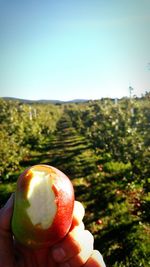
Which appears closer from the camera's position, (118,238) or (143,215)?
(118,238)

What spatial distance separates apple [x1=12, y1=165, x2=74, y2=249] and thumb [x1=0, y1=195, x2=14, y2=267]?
0.07 metres

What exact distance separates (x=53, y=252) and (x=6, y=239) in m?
0.22

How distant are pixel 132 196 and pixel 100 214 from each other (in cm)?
116

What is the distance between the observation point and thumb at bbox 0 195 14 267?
1513 millimetres

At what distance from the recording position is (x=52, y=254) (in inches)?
58.6

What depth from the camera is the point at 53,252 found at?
1.48 metres

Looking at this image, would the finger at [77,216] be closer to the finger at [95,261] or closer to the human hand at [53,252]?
the human hand at [53,252]

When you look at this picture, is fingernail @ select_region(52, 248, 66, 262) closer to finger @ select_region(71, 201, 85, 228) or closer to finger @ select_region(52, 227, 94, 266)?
finger @ select_region(52, 227, 94, 266)

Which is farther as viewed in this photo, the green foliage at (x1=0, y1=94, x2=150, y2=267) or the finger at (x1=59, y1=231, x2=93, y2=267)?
the green foliage at (x1=0, y1=94, x2=150, y2=267)

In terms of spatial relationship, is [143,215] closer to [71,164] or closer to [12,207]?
[12,207]

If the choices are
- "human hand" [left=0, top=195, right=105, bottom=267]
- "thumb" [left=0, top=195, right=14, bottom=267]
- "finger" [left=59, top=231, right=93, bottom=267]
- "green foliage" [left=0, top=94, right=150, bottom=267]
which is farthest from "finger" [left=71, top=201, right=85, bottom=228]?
"green foliage" [left=0, top=94, right=150, bottom=267]

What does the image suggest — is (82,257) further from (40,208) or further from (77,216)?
(40,208)

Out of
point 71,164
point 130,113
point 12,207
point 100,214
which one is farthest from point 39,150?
point 12,207

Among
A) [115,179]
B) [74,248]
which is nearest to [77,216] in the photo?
[74,248]
